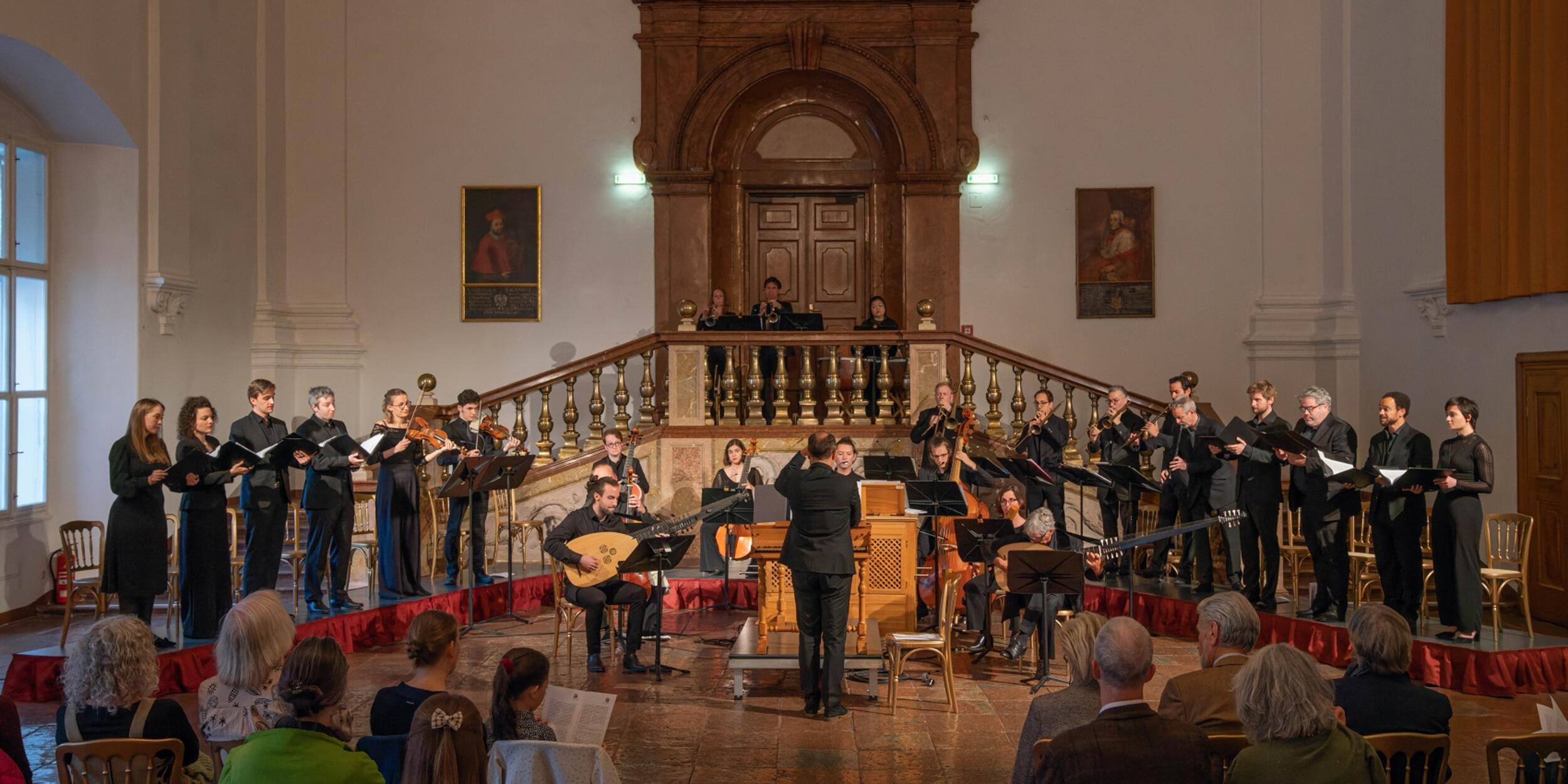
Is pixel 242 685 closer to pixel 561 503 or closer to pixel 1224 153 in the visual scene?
pixel 561 503

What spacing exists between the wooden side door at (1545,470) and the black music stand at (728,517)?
19.3 feet

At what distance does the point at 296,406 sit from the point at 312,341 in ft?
2.31

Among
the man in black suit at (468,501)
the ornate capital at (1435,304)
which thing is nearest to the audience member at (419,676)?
the man in black suit at (468,501)

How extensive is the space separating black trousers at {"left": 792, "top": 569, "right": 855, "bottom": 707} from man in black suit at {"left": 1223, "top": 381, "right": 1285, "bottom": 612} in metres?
3.16

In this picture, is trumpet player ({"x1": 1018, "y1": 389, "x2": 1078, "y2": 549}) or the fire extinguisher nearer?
the fire extinguisher

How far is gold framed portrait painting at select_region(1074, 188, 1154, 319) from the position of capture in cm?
1328

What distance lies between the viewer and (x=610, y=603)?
7.95 meters

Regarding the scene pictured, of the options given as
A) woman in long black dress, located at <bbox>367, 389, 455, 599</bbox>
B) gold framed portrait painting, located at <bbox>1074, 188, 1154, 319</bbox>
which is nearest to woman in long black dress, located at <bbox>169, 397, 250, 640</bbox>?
woman in long black dress, located at <bbox>367, 389, 455, 599</bbox>

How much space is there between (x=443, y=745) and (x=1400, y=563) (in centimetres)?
660

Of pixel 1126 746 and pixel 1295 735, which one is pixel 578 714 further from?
pixel 1295 735

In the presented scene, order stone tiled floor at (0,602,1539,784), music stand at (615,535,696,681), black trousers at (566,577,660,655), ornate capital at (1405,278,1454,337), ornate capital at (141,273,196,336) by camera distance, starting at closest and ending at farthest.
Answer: stone tiled floor at (0,602,1539,784) → music stand at (615,535,696,681) → black trousers at (566,577,660,655) → ornate capital at (141,273,196,336) → ornate capital at (1405,278,1454,337)

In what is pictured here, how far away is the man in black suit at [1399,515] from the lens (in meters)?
7.76

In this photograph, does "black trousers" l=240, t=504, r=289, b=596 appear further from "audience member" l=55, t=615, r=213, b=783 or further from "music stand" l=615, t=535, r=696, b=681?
"audience member" l=55, t=615, r=213, b=783

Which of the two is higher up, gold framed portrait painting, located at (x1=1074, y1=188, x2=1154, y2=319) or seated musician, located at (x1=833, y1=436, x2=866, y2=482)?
gold framed portrait painting, located at (x1=1074, y1=188, x2=1154, y2=319)
